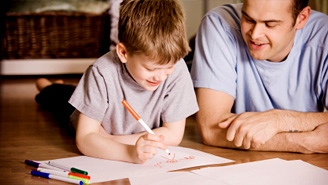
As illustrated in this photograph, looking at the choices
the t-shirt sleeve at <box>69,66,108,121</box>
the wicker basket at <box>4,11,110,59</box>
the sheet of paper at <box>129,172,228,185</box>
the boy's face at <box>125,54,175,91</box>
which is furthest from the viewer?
the wicker basket at <box>4,11,110,59</box>

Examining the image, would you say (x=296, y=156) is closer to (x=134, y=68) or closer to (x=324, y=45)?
(x=324, y=45)

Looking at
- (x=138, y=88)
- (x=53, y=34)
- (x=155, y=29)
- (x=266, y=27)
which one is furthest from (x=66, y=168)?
(x=53, y=34)

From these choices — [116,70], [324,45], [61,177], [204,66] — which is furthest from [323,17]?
[61,177]

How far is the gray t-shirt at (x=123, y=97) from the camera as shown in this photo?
154cm

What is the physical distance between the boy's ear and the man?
1.14 ft

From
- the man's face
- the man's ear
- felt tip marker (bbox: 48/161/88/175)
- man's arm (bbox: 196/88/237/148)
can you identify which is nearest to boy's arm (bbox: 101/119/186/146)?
man's arm (bbox: 196/88/237/148)

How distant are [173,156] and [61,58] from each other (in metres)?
2.35

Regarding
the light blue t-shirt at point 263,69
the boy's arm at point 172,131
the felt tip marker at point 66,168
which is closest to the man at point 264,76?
the light blue t-shirt at point 263,69

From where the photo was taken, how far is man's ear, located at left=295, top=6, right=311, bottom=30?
5.51 ft

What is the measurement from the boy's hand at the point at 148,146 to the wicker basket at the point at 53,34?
2365mm

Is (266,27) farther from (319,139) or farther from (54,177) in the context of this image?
(54,177)

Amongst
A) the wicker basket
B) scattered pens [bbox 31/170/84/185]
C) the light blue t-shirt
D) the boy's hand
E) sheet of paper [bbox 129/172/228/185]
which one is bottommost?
the wicker basket

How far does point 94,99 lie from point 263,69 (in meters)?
0.55

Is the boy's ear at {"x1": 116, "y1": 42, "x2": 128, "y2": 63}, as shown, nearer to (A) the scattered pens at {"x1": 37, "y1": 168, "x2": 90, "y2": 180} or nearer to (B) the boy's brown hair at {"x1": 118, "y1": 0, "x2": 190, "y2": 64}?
(B) the boy's brown hair at {"x1": 118, "y1": 0, "x2": 190, "y2": 64}
